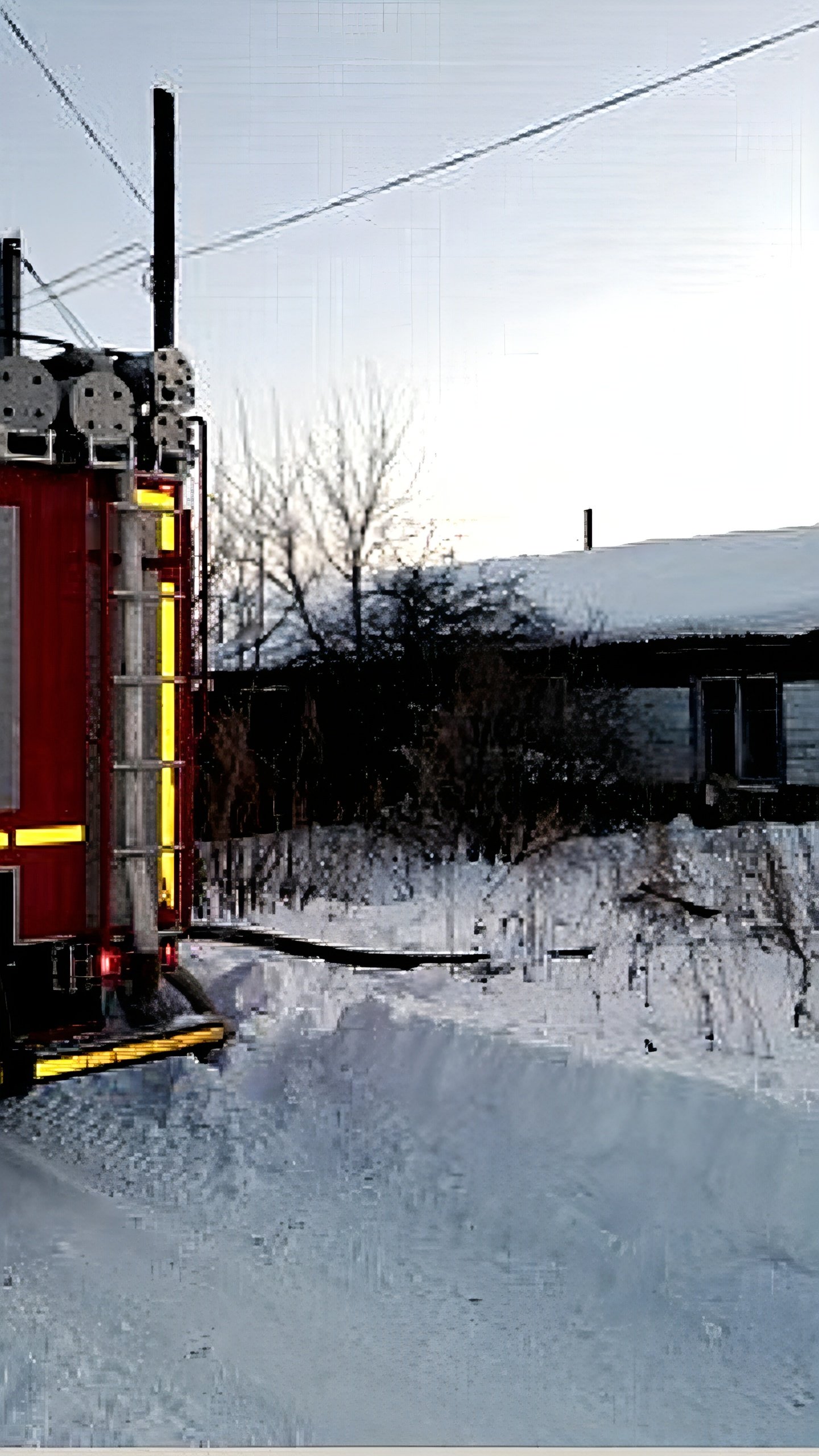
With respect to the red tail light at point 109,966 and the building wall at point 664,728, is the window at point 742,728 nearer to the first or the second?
the building wall at point 664,728

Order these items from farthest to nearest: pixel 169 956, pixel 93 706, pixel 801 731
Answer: pixel 801 731 → pixel 169 956 → pixel 93 706

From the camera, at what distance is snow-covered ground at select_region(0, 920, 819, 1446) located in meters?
4.24

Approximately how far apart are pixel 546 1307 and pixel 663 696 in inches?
791

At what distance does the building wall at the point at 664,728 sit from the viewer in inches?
942

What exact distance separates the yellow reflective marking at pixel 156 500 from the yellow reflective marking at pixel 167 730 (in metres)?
0.33

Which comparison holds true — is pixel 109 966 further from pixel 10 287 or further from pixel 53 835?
pixel 10 287

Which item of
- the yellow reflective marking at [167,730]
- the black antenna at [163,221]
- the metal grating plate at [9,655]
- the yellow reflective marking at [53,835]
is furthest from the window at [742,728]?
the metal grating plate at [9,655]

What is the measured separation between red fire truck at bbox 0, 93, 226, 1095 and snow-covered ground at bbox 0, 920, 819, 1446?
2.31 ft

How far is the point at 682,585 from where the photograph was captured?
27.2 metres

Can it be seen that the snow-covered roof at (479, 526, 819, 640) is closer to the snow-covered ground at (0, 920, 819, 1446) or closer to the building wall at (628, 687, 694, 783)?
the building wall at (628, 687, 694, 783)

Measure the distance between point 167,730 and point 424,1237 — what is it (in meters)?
2.38

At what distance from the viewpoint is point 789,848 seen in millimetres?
15891

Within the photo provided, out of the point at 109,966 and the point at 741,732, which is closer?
the point at 109,966

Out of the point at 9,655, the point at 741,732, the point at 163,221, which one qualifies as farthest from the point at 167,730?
the point at 741,732
